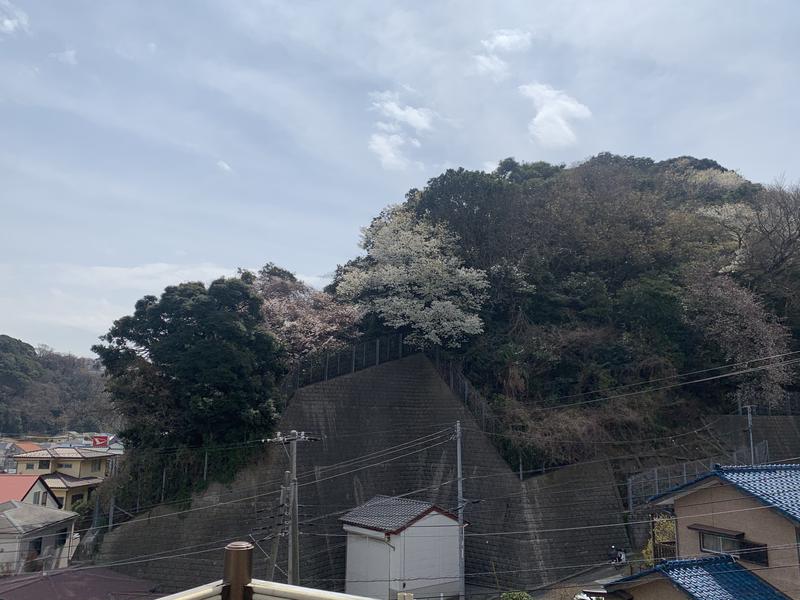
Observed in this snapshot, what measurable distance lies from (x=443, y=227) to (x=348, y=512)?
45.4 feet

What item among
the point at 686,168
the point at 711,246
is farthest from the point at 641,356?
the point at 686,168

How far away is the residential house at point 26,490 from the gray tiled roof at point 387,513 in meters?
15.4

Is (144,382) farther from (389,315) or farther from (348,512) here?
(389,315)

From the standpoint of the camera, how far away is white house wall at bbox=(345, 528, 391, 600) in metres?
17.0

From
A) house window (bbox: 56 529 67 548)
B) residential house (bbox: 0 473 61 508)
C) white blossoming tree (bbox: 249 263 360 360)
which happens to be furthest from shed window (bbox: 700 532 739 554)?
residential house (bbox: 0 473 61 508)

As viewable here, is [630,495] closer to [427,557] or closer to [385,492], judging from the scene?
[427,557]

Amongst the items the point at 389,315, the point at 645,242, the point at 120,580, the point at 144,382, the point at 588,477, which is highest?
the point at 645,242

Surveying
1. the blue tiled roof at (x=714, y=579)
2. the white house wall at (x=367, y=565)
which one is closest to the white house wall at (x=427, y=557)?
the white house wall at (x=367, y=565)

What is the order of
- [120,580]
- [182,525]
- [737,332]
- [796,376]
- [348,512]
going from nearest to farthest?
[120,580] → [182,525] → [348,512] → [737,332] → [796,376]

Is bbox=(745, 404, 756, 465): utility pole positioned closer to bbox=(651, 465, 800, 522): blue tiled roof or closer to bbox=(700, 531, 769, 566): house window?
bbox=(651, 465, 800, 522): blue tiled roof

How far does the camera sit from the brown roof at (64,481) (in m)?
28.2

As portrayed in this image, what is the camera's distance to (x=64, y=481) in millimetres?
28672

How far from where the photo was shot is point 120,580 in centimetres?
1579

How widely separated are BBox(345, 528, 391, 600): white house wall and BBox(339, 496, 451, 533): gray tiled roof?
392mm
